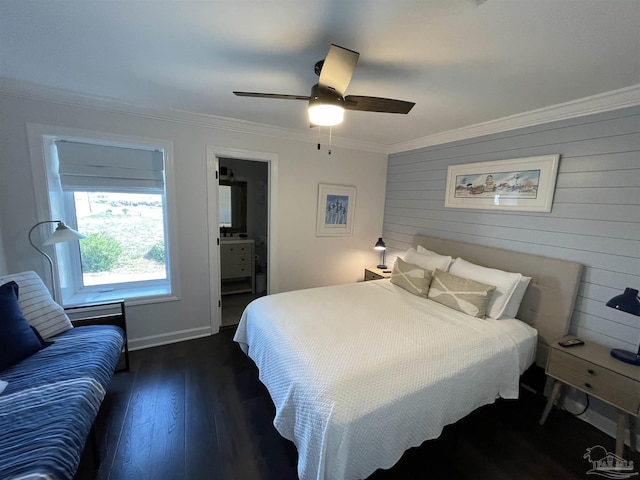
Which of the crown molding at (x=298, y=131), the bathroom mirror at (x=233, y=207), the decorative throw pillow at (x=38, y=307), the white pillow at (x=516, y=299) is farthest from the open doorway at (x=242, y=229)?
the white pillow at (x=516, y=299)

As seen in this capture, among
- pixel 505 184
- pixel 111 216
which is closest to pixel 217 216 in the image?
pixel 111 216

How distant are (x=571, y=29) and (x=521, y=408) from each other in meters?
2.53

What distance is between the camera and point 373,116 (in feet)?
8.07

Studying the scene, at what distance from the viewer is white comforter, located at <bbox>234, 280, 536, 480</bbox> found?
1.17m

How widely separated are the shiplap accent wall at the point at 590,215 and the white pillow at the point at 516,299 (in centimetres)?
33

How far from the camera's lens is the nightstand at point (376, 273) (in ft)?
11.1

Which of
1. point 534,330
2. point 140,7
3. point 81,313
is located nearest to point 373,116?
point 140,7

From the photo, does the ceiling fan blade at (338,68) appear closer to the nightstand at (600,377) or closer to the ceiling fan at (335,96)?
the ceiling fan at (335,96)

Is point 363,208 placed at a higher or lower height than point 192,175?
lower

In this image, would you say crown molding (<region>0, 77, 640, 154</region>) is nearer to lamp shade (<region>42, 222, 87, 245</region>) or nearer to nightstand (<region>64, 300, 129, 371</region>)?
lamp shade (<region>42, 222, 87, 245</region>)

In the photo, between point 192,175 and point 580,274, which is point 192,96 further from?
point 580,274

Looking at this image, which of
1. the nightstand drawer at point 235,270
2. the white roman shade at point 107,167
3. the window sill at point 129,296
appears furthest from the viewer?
the nightstand drawer at point 235,270

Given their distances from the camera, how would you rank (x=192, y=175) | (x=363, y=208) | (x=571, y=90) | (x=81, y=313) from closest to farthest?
(x=571, y=90), (x=81, y=313), (x=192, y=175), (x=363, y=208)

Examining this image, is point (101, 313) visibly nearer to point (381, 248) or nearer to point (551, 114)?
point (381, 248)
